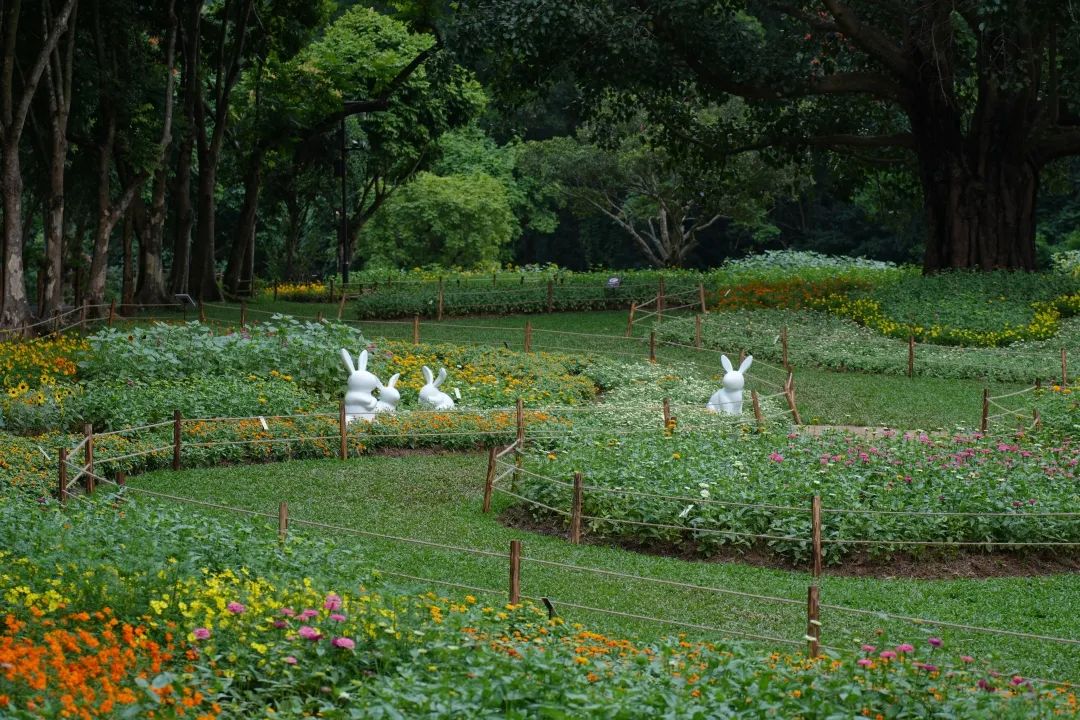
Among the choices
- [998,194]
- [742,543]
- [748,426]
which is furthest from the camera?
[998,194]

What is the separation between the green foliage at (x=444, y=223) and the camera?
175ft

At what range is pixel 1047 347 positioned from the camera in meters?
27.2

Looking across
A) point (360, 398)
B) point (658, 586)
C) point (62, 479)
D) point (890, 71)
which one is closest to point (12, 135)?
point (360, 398)

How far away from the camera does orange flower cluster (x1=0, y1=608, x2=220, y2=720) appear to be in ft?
23.1

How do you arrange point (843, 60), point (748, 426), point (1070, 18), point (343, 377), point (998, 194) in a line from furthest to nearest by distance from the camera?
point (843, 60) < point (998, 194) < point (1070, 18) < point (343, 377) < point (748, 426)

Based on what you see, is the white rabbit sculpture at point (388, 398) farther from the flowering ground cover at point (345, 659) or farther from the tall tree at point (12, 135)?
the tall tree at point (12, 135)

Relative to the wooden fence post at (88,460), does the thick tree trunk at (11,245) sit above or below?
above

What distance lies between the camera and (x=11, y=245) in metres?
27.1

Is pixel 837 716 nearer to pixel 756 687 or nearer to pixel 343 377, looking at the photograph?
pixel 756 687

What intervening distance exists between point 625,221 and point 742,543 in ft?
141

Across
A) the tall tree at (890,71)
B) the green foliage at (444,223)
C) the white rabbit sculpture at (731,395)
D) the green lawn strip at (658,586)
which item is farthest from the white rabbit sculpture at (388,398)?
the green foliage at (444,223)

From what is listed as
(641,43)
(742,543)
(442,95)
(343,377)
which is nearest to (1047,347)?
(641,43)

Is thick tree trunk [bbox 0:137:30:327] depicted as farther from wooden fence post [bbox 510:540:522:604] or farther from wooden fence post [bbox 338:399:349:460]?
wooden fence post [bbox 510:540:522:604]

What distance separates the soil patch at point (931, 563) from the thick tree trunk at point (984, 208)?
20.7 m
